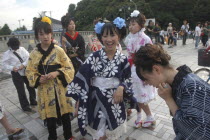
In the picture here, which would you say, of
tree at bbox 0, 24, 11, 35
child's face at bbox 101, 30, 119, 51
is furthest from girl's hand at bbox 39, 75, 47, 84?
tree at bbox 0, 24, 11, 35

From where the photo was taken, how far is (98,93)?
188 centimetres

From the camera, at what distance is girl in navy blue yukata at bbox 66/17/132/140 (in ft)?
6.11

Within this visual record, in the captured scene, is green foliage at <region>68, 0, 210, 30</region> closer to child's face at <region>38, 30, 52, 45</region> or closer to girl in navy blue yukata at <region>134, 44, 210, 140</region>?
child's face at <region>38, 30, 52, 45</region>

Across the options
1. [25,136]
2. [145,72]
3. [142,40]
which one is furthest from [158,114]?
[25,136]

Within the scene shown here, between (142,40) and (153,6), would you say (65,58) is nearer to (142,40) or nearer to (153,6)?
(142,40)

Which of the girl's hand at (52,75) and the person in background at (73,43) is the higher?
the person in background at (73,43)

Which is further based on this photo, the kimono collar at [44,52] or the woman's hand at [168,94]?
the kimono collar at [44,52]

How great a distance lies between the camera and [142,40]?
8.60ft

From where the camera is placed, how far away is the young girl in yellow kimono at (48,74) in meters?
2.31

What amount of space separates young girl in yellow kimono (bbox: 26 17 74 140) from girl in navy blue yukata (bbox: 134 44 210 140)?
1480 millimetres

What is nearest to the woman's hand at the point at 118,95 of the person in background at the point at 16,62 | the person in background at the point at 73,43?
the person in background at the point at 73,43

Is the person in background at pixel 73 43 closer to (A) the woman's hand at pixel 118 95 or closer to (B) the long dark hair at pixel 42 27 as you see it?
(B) the long dark hair at pixel 42 27

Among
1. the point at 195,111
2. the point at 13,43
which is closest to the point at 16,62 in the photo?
the point at 13,43

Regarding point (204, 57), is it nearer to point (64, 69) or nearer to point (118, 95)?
point (118, 95)
